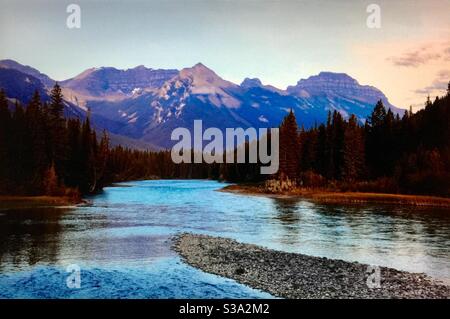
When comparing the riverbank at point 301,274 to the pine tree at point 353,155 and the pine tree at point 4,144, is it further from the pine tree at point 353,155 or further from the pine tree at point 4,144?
the pine tree at point 353,155

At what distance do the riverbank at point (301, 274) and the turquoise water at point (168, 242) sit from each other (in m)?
0.96

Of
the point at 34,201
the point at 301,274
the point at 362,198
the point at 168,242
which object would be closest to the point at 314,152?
the point at 362,198

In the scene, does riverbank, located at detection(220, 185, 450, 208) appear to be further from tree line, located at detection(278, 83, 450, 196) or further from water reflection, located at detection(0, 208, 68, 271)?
water reflection, located at detection(0, 208, 68, 271)

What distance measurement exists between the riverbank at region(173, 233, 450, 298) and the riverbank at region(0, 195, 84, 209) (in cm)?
2737

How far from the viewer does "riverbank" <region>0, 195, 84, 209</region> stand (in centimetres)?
4738

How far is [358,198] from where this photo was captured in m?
60.3

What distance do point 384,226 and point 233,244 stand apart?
14.3m

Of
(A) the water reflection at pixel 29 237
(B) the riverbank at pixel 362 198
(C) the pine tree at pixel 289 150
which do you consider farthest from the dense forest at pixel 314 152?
(A) the water reflection at pixel 29 237

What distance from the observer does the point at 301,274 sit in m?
20.0

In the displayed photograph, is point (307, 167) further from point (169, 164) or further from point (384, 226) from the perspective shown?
point (169, 164)

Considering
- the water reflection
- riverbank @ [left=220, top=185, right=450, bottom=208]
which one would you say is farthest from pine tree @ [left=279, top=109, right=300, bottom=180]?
the water reflection

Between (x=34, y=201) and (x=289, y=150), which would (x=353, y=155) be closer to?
(x=289, y=150)
